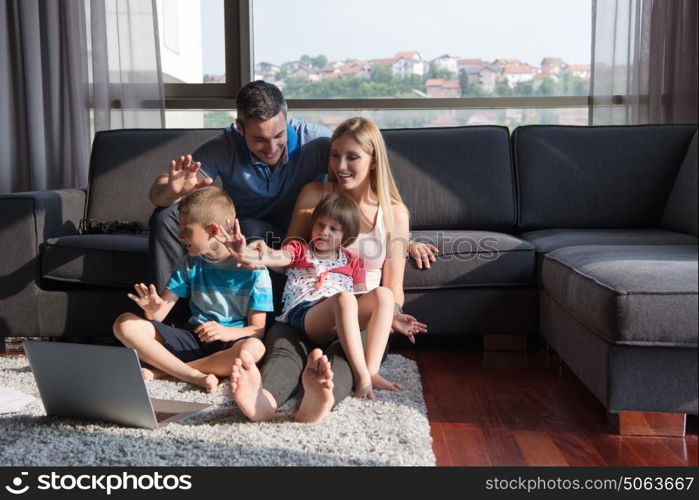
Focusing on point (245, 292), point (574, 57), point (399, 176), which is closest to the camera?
point (245, 292)

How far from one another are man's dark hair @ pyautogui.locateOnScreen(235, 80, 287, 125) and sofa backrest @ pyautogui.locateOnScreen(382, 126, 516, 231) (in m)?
0.72

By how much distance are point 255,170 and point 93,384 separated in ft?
3.09

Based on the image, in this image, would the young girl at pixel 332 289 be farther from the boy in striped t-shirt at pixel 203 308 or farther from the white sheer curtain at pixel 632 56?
the white sheer curtain at pixel 632 56

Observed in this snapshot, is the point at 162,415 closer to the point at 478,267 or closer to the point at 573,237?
the point at 478,267

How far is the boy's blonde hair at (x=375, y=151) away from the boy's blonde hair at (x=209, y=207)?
30 cm

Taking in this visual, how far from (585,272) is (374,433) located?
0.56m

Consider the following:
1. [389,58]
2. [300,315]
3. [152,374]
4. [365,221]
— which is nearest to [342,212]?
[365,221]

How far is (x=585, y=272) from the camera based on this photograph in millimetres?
1665

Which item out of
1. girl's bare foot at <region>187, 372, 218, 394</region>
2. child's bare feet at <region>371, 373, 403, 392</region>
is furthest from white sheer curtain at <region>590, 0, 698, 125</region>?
Result: girl's bare foot at <region>187, 372, 218, 394</region>

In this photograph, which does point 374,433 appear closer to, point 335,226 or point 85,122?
point 335,226

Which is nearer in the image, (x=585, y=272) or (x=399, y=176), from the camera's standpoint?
(x=585, y=272)

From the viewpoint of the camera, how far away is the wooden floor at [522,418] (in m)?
1.46
